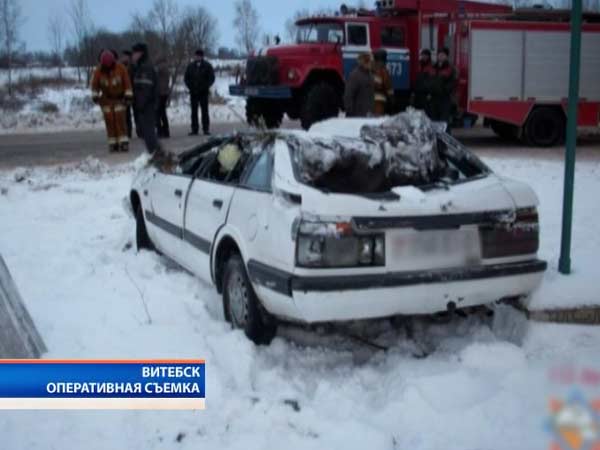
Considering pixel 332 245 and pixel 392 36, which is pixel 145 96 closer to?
pixel 392 36

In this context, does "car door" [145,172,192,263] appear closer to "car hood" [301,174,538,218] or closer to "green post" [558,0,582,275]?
"car hood" [301,174,538,218]

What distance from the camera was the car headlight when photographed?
3.97 meters

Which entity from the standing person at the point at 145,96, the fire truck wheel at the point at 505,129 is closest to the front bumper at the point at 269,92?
the standing person at the point at 145,96

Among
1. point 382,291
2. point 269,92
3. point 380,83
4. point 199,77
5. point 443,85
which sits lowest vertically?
point 382,291

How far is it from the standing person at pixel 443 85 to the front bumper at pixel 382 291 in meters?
9.61

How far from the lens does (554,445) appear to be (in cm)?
326

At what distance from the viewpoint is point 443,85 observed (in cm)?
1349

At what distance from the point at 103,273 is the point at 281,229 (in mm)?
2493

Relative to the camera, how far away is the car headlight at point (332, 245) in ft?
13.0

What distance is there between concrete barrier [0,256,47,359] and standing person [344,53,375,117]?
22.9ft

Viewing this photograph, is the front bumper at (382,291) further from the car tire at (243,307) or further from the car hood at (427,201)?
the car hood at (427,201)

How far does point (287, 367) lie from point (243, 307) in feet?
1.75
